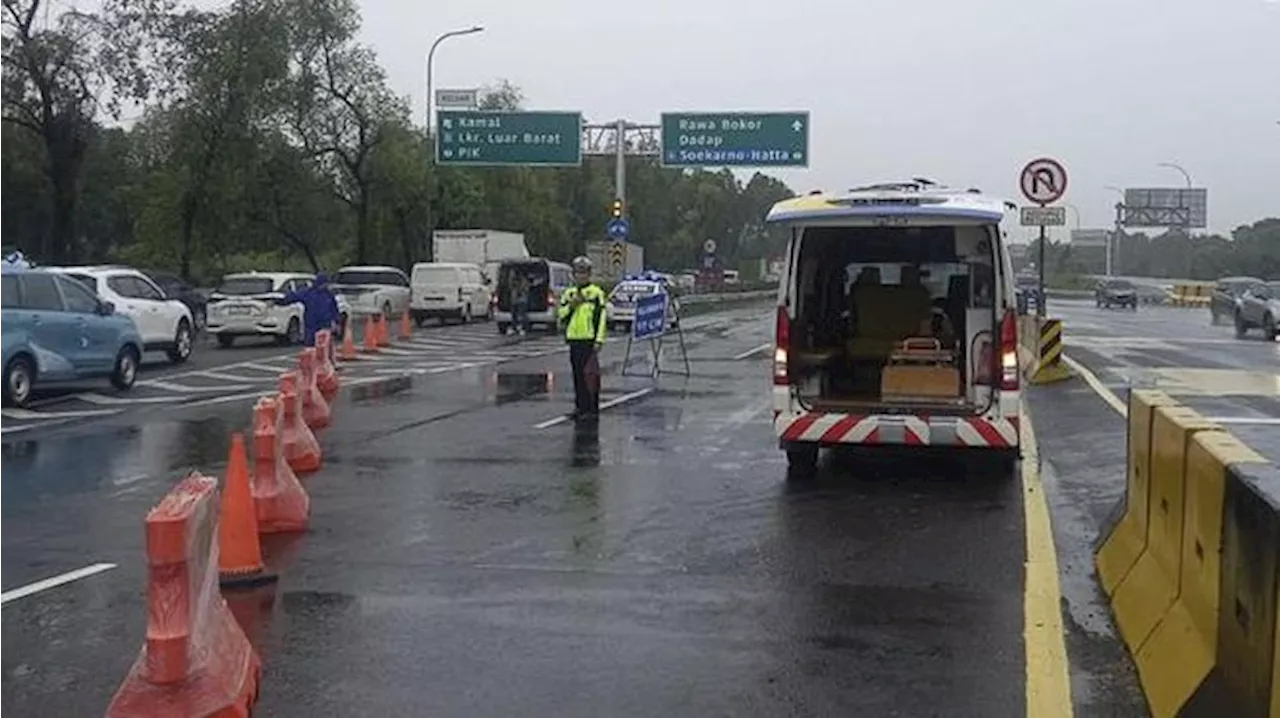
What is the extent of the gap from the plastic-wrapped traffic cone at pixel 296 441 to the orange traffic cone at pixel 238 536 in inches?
156

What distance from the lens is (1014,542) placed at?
958 centimetres

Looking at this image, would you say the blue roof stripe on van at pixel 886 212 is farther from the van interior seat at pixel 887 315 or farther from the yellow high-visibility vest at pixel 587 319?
the yellow high-visibility vest at pixel 587 319

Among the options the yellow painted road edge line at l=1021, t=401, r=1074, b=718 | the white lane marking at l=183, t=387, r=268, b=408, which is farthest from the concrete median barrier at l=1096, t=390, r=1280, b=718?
the white lane marking at l=183, t=387, r=268, b=408

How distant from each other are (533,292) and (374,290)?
6138 millimetres

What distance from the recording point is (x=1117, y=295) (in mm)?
70125

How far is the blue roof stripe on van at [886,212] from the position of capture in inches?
437

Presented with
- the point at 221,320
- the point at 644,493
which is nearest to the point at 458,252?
the point at 221,320

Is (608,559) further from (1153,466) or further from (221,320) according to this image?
(221,320)

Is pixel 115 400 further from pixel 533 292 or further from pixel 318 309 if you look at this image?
pixel 533 292

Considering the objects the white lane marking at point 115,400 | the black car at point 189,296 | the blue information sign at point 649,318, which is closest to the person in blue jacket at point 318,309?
the blue information sign at point 649,318

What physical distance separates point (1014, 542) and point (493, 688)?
171 inches

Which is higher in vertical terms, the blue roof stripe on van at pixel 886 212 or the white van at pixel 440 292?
the blue roof stripe on van at pixel 886 212

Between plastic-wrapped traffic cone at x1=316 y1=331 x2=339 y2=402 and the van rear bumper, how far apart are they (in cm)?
914

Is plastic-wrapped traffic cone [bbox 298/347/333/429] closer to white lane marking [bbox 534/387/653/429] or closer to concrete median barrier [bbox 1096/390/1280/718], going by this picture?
white lane marking [bbox 534/387/653/429]
